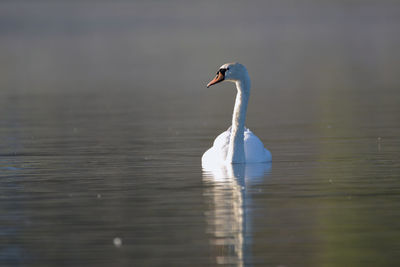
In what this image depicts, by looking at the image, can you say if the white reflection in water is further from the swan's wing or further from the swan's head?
the swan's head

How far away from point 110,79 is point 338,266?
38.1 meters

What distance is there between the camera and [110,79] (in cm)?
4759

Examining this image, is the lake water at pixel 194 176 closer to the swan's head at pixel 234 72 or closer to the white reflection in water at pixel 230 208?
the white reflection in water at pixel 230 208

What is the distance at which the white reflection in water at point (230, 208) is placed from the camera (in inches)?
416

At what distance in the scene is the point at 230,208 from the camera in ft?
41.5

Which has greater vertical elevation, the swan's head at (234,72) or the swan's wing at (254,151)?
the swan's head at (234,72)

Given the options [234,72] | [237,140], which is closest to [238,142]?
[237,140]

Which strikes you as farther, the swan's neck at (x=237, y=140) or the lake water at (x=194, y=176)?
the swan's neck at (x=237, y=140)

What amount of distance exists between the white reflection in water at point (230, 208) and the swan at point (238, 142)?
167 millimetres

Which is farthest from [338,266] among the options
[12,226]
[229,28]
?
[229,28]

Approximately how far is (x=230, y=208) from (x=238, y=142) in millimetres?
3970

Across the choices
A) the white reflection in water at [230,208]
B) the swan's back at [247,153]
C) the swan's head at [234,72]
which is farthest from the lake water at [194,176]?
the swan's head at [234,72]

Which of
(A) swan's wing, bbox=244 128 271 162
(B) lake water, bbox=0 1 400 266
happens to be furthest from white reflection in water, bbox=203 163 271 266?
(A) swan's wing, bbox=244 128 271 162

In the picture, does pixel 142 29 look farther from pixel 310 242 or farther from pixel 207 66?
pixel 310 242
